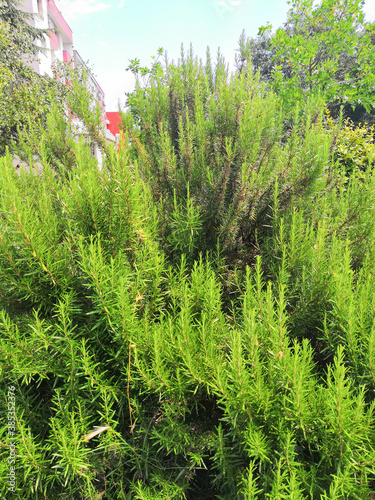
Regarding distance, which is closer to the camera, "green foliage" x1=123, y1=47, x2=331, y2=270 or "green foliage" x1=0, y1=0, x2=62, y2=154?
"green foliage" x1=123, y1=47, x2=331, y2=270

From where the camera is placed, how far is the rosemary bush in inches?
46.5

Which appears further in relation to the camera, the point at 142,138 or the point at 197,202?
the point at 142,138

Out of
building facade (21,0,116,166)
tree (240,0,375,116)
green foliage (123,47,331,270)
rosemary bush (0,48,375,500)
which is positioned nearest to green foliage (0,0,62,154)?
tree (240,0,375,116)

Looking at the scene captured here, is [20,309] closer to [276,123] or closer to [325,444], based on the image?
Answer: [325,444]

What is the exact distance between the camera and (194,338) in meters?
1.38

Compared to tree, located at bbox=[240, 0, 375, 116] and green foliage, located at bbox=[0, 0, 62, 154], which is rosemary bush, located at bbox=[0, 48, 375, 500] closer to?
tree, located at bbox=[240, 0, 375, 116]

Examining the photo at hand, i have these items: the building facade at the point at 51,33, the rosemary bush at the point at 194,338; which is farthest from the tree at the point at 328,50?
the building facade at the point at 51,33

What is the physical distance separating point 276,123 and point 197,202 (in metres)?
0.97

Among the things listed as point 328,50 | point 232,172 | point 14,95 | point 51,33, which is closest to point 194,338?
point 232,172

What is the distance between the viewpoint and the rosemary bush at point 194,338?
1.18 meters

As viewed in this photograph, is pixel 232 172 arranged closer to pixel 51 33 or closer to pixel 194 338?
pixel 194 338

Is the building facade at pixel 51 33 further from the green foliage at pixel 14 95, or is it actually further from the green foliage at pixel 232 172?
the green foliage at pixel 232 172

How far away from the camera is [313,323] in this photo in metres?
1.67

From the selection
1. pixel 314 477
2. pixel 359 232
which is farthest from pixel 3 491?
pixel 359 232
